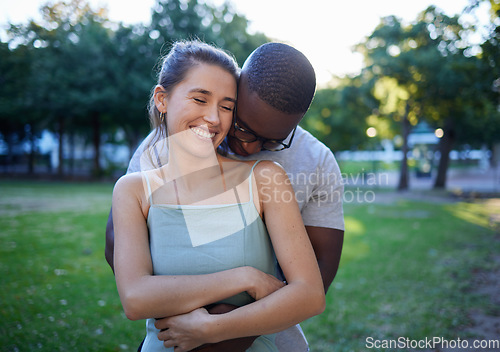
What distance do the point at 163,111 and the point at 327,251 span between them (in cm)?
112

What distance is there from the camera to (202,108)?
6.18ft

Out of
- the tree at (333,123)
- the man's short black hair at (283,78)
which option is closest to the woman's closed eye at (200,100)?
the man's short black hair at (283,78)

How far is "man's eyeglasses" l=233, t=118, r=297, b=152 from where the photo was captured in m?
1.95

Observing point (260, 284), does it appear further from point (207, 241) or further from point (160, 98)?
point (160, 98)

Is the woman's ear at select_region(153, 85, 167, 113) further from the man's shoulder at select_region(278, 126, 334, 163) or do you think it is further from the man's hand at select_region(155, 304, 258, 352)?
the man's hand at select_region(155, 304, 258, 352)

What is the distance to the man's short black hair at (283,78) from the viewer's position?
1806 millimetres

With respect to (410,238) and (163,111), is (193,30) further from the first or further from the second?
(163,111)

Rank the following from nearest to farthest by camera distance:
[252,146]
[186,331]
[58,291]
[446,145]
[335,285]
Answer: [186,331] < [252,146] < [58,291] < [335,285] < [446,145]

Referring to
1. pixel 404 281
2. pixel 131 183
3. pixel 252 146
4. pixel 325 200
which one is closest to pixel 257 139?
pixel 252 146

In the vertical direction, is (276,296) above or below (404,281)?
above

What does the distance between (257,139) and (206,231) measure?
1.71 ft

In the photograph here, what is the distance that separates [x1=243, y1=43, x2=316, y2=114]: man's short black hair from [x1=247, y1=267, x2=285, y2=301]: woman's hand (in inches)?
29.3

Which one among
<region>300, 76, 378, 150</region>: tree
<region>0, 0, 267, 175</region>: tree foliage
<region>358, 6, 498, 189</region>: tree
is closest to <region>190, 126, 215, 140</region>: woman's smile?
<region>358, 6, 498, 189</region>: tree

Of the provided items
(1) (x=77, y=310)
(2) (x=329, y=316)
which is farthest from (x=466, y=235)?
(1) (x=77, y=310)
